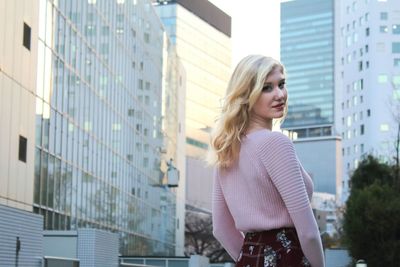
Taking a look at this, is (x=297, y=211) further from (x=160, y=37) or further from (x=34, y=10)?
(x=160, y=37)

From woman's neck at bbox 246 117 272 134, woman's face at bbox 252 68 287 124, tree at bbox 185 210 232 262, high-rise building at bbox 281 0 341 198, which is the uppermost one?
high-rise building at bbox 281 0 341 198

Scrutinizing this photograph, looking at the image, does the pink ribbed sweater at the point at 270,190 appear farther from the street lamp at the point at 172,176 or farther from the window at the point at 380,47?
the window at the point at 380,47

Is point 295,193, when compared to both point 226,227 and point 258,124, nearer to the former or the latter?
point 258,124

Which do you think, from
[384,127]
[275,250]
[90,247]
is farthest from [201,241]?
[275,250]

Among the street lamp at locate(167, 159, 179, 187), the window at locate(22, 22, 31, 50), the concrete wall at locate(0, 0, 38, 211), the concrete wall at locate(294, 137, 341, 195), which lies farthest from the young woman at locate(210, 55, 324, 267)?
the concrete wall at locate(294, 137, 341, 195)

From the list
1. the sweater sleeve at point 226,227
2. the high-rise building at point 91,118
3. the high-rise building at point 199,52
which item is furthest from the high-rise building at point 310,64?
the sweater sleeve at point 226,227

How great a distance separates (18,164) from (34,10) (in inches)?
218

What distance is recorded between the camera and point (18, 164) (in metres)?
25.8

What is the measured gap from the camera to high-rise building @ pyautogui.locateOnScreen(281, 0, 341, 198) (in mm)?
185000

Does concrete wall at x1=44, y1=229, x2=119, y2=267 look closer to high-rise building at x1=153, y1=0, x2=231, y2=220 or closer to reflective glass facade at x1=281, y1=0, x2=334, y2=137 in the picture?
high-rise building at x1=153, y1=0, x2=231, y2=220

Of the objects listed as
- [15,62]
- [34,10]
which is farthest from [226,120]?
[34,10]

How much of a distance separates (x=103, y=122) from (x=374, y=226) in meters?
19.6

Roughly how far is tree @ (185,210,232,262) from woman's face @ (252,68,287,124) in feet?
257

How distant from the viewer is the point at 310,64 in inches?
7648
